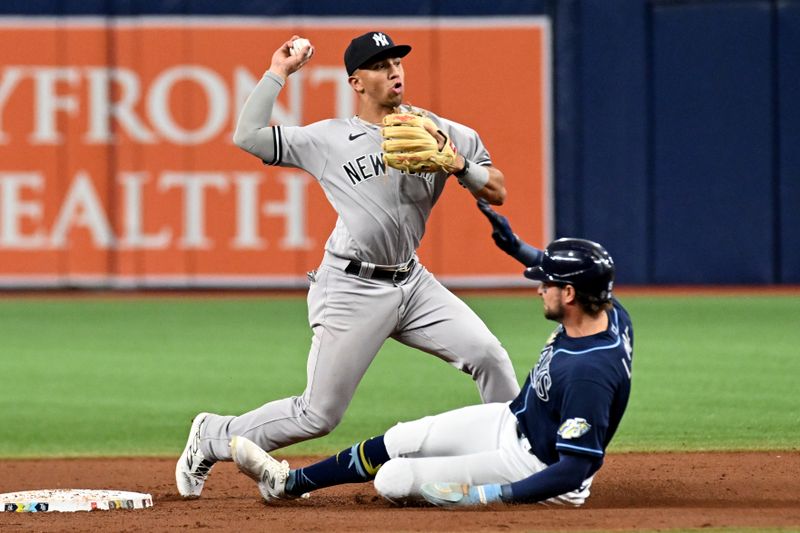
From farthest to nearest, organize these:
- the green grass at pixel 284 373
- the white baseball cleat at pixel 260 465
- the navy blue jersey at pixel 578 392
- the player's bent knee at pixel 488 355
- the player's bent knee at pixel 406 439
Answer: the green grass at pixel 284 373 → the player's bent knee at pixel 488 355 → the white baseball cleat at pixel 260 465 → the player's bent knee at pixel 406 439 → the navy blue jersey at pixel 578 392

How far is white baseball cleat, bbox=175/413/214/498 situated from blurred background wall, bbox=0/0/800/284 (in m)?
10.9

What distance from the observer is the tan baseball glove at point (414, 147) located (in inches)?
210

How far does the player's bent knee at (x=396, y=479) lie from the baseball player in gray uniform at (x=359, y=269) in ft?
1.54

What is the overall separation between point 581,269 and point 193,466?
6.30ft

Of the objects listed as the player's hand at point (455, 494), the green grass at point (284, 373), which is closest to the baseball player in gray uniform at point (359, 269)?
the player's hand at point (455, 494)

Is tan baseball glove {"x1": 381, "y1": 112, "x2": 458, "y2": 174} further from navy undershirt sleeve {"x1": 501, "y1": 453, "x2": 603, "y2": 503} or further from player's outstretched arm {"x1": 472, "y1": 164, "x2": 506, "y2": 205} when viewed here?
navy undershirt sleeve {"x1": 501, "y1": 453, "x2": 603, "y2": 503}

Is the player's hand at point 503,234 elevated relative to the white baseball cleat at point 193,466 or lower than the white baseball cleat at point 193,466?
elevated

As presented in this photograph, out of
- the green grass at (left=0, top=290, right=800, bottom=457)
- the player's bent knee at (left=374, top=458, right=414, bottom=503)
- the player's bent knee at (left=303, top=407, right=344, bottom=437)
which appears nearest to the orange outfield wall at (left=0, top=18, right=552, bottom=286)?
the green grass at (left=0, top=290, right=800, bottom=457)

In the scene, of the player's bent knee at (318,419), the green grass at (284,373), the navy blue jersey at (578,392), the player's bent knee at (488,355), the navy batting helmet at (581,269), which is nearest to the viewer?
the navy blue jersey at (578,392)

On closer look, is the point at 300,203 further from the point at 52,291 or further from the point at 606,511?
the point at 606,511

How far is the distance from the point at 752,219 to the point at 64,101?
811 centimetres

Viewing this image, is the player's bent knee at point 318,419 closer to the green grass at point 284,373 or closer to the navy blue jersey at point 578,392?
the navy blue jersey at point 578,392

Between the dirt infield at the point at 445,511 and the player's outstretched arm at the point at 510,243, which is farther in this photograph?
the player's outstretched arm at the point at 510,243

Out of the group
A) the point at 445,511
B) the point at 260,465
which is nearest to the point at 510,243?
the point at 445,511
